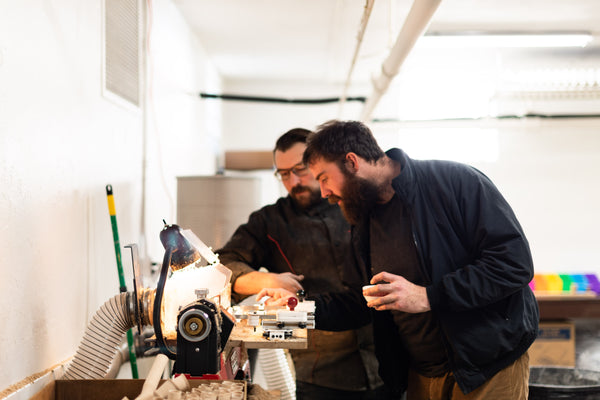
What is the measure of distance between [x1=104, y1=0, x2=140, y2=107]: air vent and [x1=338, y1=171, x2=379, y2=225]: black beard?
52.5 inches

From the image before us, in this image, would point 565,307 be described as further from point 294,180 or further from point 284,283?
point 284,283

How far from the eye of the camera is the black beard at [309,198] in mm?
2303

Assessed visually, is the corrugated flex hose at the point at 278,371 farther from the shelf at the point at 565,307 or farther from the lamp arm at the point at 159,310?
the shelf at the point at 565,307

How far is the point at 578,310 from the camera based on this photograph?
4508 mm

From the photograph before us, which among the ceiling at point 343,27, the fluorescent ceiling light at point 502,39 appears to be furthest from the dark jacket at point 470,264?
the fluorescent ceiling light at point 502,39

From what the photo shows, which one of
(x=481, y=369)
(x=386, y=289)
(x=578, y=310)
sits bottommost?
(x=578, y=310)

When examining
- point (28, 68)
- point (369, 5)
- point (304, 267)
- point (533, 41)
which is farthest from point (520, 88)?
point (28, 68)

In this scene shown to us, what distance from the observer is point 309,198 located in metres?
2.31

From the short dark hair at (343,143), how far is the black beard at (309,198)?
0.36 meters

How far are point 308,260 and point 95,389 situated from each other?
3.32 ft

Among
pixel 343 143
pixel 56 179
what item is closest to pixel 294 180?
pixel 343 143

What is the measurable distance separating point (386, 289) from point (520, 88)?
4343 mm

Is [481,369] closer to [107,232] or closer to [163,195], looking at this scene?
[107,232]

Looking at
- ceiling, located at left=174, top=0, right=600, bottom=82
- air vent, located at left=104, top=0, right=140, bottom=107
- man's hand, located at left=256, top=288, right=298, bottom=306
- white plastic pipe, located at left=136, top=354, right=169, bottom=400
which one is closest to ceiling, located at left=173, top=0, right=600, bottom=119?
ceiling, located at left=174, top=0, right=600, bottom=82
